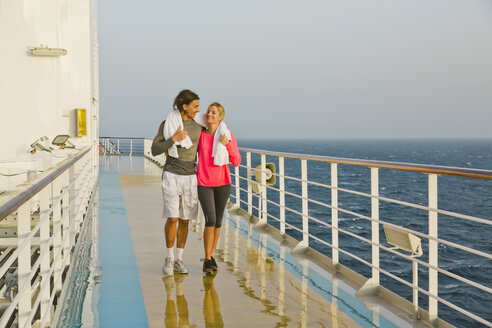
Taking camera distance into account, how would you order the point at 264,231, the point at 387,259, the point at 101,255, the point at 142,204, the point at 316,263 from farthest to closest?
the point at 387,259 → the point at 142,204 → the point at 264,231 → the point at 101,255 → the point at 316,263

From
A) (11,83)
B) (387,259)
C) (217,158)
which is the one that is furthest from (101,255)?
(387,259)

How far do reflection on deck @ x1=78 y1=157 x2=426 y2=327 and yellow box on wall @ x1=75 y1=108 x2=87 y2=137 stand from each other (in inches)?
128

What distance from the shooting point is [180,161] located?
4695mm

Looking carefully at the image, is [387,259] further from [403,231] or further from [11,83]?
[403,231]

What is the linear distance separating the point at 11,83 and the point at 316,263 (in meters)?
5.17

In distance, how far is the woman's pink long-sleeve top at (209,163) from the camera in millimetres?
4754

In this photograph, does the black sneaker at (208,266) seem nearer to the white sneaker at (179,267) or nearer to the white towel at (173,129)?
the white sneaker at (179,267)

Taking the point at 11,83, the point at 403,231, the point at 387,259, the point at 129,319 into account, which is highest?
the point at 11,83

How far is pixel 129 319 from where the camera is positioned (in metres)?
3.65

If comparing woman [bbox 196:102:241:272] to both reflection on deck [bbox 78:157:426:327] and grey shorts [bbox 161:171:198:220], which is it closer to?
grey shorts [bbox 161:171:198:220]

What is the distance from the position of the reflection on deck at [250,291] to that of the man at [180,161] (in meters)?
0.45

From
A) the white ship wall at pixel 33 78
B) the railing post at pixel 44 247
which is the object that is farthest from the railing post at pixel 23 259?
the white ship wall at pixel 33 78

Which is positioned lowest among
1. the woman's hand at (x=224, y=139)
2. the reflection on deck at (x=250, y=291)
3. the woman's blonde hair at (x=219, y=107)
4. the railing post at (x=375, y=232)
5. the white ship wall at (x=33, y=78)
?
the reflection on deck at (x=250, y=291)

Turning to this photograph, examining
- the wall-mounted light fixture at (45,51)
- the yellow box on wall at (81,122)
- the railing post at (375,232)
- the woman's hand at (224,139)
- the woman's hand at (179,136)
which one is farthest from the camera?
the yellow box on wall at (81,122)
